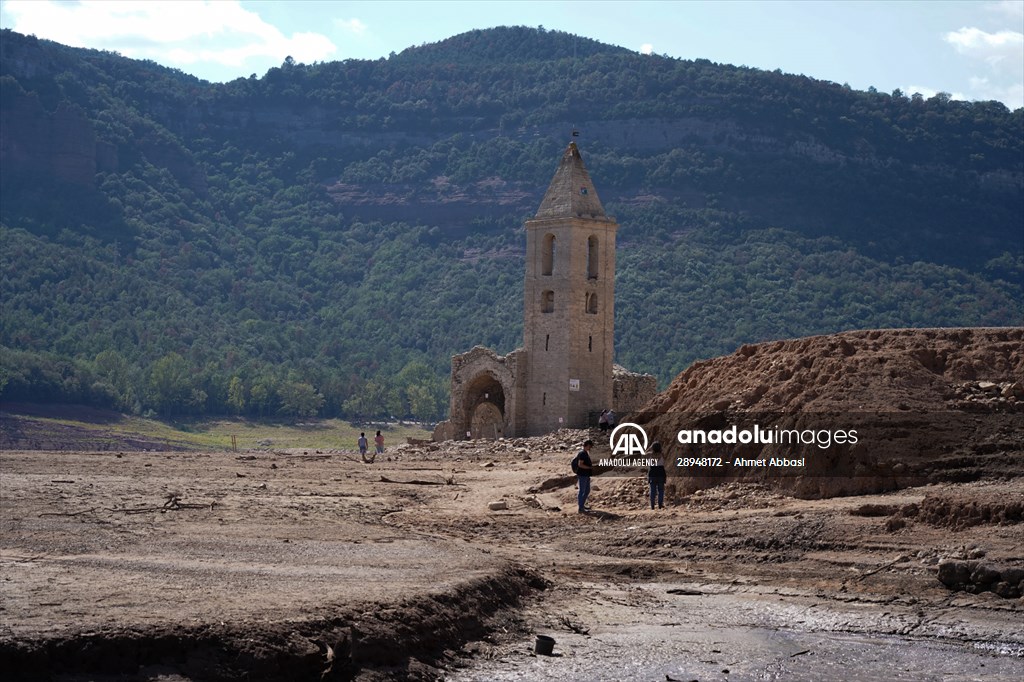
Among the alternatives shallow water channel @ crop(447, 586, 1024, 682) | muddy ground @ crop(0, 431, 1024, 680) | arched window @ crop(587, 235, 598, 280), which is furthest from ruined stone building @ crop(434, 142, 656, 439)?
shallow water channel @ crop(447, 586, 1024, 682)

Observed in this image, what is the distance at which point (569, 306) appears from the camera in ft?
136

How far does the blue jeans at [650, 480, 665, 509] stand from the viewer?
20.3 metres

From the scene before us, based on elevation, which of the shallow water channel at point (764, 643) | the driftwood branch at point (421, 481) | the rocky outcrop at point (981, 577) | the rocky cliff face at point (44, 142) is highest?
the rocky cliff face at point (44, 142)

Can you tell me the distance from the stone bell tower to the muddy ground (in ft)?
62.8

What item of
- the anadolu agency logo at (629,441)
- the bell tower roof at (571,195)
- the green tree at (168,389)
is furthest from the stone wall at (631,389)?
the green tree at (168,389)

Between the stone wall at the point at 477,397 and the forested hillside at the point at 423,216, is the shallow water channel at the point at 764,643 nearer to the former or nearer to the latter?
the stone wall at the point at 477,397

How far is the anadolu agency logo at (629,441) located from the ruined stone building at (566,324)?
16363 mm

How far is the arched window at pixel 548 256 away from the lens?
138 feet

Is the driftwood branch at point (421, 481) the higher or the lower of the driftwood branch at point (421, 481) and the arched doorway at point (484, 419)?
the lower

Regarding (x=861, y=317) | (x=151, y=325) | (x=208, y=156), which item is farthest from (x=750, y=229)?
(x=208, y=156)

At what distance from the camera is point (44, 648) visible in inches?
426

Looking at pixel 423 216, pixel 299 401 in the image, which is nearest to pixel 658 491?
pixel 299 401

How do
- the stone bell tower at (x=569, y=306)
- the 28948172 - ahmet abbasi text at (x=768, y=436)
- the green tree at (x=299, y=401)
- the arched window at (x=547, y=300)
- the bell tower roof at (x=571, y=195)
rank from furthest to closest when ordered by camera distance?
the green tree at (x=299, y=401) → the arched window at (x=547, y=300) → the bell tower roof at (x=571, y=195) → the stone bell tower at (x=569, y=306) → the 28948172 - ahmet abbasi text at (x=768, y=436)

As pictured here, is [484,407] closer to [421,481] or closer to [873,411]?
[421,481]
